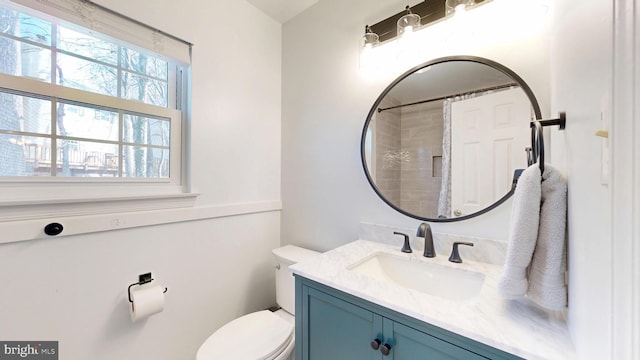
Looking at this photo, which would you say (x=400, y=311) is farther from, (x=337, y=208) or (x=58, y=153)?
(x=58, y=153)

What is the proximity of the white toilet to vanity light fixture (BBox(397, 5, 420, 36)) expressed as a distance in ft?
4.64

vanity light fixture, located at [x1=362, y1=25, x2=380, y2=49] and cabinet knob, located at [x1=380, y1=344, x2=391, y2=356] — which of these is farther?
vanity light fixture, located at [x1=362, y1=25, x2=380, y2=49]

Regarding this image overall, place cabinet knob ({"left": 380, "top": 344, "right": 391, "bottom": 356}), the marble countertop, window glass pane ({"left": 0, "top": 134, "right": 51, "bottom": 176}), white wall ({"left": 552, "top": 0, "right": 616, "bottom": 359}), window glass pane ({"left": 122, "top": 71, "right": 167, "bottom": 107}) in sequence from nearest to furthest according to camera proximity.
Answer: white wall ({"left": 552, "top": 0, "right": 616, "bottom": 359}) → the marble countertop → cabinet knob ({"left": 380, "top": 344, "right": 391, "bottom": 356}) → window glass pane ({"left": 0, "top": 134, "right": 51, "bottom": 176}) → window glass pane ({"left": 122, "top": 71, "right": 167, "bottom": 107})

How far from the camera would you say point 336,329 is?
0.90m

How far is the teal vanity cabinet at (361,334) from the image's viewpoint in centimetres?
65

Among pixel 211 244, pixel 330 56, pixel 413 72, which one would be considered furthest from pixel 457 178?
pixel 211 244

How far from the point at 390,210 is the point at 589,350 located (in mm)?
924

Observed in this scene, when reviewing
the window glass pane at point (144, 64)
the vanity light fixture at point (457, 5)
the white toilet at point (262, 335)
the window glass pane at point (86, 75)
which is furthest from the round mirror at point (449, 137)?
the window glass pane at point (86, 75)

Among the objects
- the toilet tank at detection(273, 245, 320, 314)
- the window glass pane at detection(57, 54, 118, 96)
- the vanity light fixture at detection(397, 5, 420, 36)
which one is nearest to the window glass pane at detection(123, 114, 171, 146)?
the window glass pane at detection(57, 54, 118, 96)

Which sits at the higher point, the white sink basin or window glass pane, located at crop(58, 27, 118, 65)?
window glass pane, located at crop(58, 27, 118, 65)

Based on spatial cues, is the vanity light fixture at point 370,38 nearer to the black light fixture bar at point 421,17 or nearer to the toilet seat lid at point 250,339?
the black light fixture bar at point 421,17

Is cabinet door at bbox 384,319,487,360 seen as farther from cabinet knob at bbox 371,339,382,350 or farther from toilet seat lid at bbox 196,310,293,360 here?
toilet seat lid at bbox 196,310,293,360

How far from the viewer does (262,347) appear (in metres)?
1.15

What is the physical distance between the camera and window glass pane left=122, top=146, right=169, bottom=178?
49.4 inches
